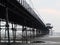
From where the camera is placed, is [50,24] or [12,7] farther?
[50,24]

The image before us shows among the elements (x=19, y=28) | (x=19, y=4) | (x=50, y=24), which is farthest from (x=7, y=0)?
(x=50, y=24)

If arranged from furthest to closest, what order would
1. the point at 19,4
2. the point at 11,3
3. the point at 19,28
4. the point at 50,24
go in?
the point at 50,24 < the point at 19,28 < the point at 19,4 < the point at 11,3

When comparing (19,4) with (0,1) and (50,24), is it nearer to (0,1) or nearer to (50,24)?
(0,1)

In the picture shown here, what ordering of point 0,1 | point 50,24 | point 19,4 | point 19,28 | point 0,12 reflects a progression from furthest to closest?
point 50,24
point 19,28
point 0,12
point 19,4
point 0,1

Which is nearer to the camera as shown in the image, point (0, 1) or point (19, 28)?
point (0, 1)

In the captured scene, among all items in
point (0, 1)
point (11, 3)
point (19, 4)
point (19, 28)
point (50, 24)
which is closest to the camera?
point (0, 1)

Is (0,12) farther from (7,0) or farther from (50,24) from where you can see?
(50,24)

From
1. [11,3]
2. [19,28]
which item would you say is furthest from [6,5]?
[19,28]

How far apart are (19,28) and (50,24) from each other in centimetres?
6786

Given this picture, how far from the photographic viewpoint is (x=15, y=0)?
39406mm

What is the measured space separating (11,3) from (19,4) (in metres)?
4.00

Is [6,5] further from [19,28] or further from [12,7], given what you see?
[19,28]

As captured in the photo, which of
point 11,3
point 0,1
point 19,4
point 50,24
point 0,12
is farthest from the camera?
point 50,24

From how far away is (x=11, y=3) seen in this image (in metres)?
39.8
